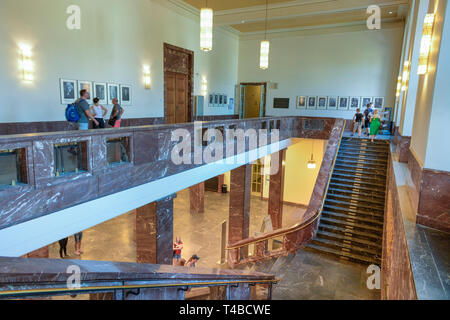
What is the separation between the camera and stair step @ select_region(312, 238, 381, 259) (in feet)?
23.1

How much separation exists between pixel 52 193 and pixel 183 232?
27.5 ft

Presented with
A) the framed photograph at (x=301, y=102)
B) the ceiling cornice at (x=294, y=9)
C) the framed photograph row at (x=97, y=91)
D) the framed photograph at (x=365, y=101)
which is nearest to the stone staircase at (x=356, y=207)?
the framed photograph at (x=365, y=101)

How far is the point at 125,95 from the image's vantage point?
1048 centimetres

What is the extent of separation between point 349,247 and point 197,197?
828 cm

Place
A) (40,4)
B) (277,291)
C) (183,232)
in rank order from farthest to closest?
(183,232)
(40,4)
(277,291)

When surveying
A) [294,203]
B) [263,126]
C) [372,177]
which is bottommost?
[294,203]

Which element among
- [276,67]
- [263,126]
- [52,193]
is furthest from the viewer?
[276,67]

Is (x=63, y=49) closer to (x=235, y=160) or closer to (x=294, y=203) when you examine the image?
(x=235, y=160)

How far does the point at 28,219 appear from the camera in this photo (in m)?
3.90

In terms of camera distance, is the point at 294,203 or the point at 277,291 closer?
the point at 277,291

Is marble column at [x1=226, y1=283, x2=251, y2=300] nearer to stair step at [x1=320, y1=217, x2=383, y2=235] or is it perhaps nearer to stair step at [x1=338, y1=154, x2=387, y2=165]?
stair step at [x1=320, y1=217, x2=383, y2=235]

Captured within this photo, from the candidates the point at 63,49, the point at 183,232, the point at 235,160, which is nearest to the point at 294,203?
the point at 183,232

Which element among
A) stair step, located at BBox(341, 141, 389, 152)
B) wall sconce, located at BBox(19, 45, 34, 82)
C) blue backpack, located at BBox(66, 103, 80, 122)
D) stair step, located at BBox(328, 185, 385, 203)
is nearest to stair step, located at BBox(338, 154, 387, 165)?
stair step, located at BBox(341, 141, 389, 152)
